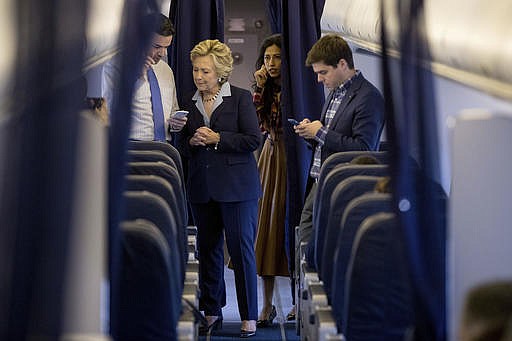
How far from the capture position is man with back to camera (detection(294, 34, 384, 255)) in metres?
5.25

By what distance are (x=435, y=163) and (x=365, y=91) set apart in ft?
9.01

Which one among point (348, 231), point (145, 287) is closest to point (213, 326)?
point (348, 231)

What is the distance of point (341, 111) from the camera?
541cm

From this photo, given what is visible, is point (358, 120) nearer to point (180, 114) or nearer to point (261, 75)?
point (180, 114)

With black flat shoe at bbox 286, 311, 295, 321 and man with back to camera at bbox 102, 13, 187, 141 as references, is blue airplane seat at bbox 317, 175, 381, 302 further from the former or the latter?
black flat shoe at bbox 286, 311, 295, 321

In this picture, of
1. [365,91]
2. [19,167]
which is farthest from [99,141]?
[365,91]

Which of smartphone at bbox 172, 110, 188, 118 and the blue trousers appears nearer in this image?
smartphone at bbox 172, 110, 188, 118

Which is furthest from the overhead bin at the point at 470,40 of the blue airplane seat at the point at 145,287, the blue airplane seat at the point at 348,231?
the blue airplane seat at the point at 145,287

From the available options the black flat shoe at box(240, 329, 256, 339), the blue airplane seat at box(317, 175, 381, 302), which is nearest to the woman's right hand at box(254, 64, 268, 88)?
the black flat shoe at box(240, 329, 256, 339)

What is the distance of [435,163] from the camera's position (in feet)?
8.41

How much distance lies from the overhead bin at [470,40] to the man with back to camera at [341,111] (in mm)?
1199

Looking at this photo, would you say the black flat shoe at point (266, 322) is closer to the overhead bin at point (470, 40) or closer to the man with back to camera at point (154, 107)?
the man with back to camera at point (154, 107)

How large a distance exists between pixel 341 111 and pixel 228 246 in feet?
4.25

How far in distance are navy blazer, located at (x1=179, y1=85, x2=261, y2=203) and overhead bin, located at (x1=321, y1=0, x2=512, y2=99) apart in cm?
215
